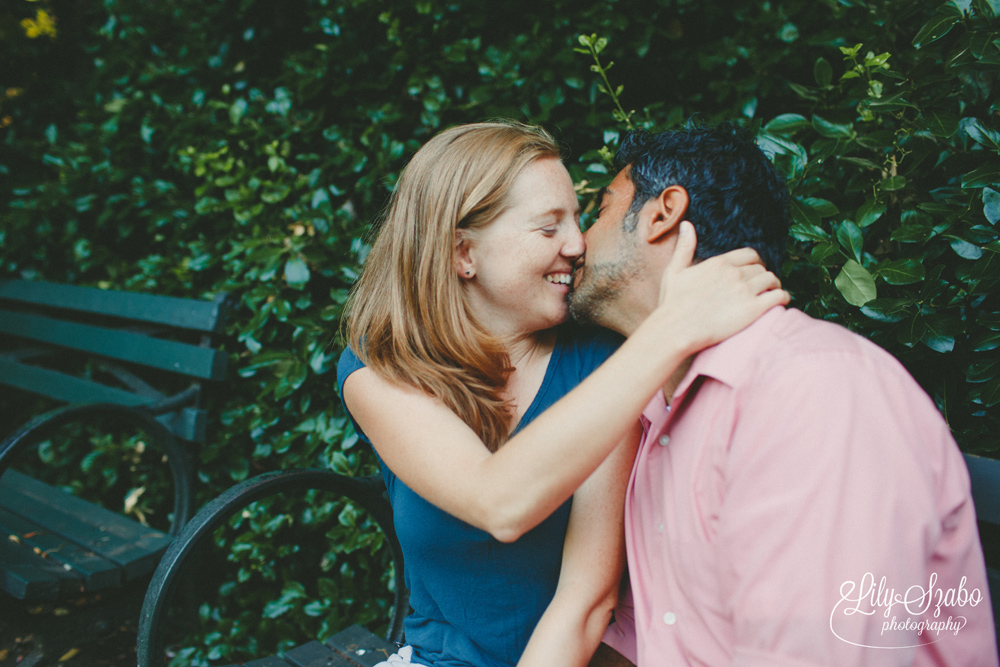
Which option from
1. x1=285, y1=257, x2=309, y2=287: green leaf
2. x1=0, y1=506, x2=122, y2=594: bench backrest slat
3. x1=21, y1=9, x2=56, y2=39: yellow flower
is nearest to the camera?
x1=0, y1=506, x2=122, y2=594: bench backrest slat

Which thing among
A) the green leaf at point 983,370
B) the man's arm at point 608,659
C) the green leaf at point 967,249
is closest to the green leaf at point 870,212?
the green leaf at point 967,249

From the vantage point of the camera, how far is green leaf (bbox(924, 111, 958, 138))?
1.47 m

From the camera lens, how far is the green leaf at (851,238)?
1552 millimetres

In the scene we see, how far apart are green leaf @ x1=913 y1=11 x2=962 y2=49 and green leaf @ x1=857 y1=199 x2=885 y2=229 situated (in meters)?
0.38

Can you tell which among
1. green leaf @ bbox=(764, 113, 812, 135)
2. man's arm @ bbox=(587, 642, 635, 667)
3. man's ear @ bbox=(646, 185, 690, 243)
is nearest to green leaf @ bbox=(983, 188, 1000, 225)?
green leaf @ bbox=(764, 113, 812, 135)

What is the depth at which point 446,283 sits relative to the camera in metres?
1.64

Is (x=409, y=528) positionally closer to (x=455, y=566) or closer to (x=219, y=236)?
(x=455, y=566)

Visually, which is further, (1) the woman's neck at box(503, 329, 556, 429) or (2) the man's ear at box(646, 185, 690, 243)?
(1) the woman's neck at box(503, 329, 556, 429)

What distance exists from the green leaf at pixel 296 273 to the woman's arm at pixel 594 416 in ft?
4.46

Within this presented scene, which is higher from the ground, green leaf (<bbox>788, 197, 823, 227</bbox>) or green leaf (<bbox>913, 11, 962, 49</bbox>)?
green leaf (<bbox>913, 11, 962, 49</bbox>)

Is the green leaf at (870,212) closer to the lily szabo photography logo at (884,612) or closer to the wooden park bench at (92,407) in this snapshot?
the lily szabo photography logo at (884,612)

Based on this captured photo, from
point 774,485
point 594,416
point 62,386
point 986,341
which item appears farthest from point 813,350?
point 62,386

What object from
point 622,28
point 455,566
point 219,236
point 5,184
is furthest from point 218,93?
point 455,566

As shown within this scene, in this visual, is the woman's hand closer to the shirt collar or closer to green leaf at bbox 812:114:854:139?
the shirt collar
